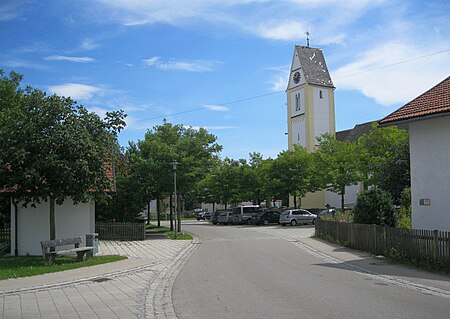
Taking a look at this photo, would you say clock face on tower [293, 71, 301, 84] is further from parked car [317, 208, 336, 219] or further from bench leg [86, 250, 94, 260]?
bench leg [86, 250, 94, 260]

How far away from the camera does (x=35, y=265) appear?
56.9ft

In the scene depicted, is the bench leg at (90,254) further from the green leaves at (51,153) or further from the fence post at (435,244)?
the fence post at (435,244)

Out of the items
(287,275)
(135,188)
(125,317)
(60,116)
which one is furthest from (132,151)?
(125,317)

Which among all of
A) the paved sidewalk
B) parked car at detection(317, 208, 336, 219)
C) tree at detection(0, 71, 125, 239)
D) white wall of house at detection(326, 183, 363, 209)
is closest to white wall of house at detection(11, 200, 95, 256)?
tree at detection(0, 71, 125, 239)

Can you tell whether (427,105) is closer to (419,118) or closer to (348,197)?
(419,118)

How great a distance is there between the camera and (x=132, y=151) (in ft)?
145

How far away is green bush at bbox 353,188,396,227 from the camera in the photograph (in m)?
22.6

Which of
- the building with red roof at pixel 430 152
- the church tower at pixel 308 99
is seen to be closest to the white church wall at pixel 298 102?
the church tower at pixel 308 99

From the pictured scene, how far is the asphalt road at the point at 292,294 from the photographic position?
8977 millimetres

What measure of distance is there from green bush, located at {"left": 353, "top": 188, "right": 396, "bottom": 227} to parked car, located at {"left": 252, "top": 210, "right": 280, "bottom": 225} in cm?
2656

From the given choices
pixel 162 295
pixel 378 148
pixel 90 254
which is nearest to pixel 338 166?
pixel 378 148

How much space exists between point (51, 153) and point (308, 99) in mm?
57238

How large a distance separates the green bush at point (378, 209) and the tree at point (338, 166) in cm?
1867

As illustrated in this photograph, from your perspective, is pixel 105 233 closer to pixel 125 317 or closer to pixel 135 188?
pixel 135 188
